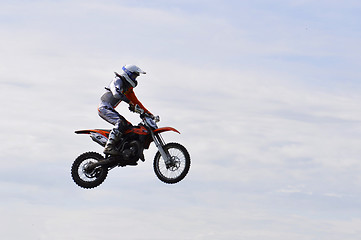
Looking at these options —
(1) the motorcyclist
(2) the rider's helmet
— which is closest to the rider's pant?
(1) the motorcyclist

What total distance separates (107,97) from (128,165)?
2.93 meters

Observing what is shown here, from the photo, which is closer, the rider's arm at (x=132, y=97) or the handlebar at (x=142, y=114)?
the handlebar at (x=142, y=114)

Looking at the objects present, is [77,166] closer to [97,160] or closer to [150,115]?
[97,160]

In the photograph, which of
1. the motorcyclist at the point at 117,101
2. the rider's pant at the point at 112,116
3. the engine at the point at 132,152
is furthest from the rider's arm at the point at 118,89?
the engine at the point at 132,152

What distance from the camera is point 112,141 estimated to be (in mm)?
37438

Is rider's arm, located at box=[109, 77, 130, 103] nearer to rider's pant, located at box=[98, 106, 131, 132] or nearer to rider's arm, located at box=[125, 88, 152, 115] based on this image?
rider's pant, located at box=[98, 106, 131, 132]

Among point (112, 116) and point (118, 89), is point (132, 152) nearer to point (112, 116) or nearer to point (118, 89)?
point (112, 116)

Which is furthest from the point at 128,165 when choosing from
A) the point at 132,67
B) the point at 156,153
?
the point at 132,67

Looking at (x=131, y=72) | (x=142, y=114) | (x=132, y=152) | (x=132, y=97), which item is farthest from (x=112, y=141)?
(x=131, y=72)

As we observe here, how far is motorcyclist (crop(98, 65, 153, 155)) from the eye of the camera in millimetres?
37094

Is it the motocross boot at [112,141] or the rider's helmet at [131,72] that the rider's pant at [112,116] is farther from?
the rider's helmet at [131,72]

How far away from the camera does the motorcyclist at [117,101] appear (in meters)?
37.1

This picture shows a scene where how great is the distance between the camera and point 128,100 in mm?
37062

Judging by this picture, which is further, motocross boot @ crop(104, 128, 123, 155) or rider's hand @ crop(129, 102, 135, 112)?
motocross boot @ crop(104, 128, 123, 155)
